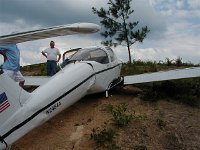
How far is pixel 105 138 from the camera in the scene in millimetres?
10523

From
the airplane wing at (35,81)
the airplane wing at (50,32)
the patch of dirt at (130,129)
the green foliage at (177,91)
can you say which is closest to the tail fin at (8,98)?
the patch of dirt at (130,129)

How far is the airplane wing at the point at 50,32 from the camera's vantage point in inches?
278

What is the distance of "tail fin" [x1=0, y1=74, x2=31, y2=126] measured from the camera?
8.87 m

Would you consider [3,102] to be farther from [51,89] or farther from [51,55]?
[51,55]

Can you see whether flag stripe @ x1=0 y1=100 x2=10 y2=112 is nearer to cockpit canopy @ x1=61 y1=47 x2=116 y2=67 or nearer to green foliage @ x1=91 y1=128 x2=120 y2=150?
green foliage @ x1=91 y1=128 x2=120 y2=150

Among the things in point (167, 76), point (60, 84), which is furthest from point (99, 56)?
point (60, 84)

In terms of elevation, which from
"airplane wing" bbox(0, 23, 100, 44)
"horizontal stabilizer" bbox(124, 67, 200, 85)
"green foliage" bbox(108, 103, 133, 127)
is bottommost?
"green foliage" bbox(108, 103, 133, 127)

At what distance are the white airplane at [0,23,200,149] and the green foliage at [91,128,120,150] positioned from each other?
1.12 metres

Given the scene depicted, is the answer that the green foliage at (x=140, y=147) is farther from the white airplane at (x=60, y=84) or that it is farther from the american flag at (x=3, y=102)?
the american flag at (x=3, y=102)

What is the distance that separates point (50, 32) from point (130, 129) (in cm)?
480

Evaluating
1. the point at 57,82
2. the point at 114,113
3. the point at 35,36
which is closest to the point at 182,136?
the point at 114,113

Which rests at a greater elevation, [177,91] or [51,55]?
[51,55]

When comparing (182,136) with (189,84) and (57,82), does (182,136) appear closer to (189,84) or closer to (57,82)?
(57,82)

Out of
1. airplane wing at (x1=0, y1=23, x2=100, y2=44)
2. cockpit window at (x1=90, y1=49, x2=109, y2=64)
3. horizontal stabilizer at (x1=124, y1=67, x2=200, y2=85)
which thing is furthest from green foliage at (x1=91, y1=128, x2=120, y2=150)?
horizontal stabilizer at (x1=124, y1=67, x2=200, y2=85)
